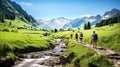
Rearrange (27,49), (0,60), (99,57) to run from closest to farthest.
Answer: (99,57), (0,60), (27,49)

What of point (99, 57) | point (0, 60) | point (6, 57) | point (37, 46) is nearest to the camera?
point (99, 57)

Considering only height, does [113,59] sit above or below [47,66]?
above

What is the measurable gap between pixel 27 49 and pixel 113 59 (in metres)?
50.0

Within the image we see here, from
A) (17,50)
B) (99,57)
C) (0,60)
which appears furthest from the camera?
(17,50)

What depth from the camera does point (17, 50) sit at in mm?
72938

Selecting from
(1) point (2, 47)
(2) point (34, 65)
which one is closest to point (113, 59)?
(2) point (34, 65)

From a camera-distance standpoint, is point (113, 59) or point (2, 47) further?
point (2, 47)

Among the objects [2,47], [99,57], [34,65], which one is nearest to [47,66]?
[34,65]

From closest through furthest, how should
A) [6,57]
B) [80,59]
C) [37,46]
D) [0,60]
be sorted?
1. [80,59]
2. [0,60]
3. [6,57]
4. [37,46]

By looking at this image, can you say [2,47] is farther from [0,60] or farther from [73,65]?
[73,65]

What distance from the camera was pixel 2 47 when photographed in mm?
54062

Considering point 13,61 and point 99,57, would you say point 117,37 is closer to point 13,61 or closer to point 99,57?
point 99,57

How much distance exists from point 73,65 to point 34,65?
1317 centimetres

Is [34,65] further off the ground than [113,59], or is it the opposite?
[113,59]
